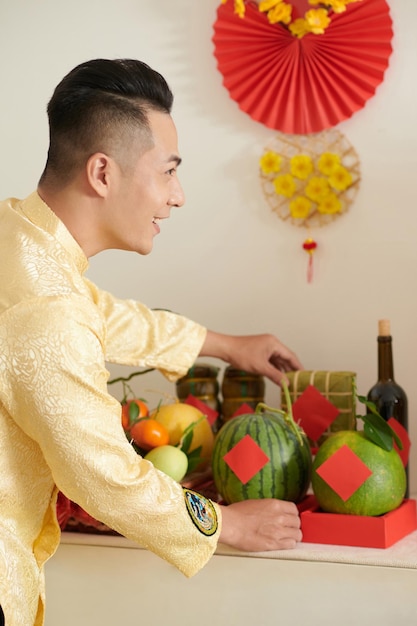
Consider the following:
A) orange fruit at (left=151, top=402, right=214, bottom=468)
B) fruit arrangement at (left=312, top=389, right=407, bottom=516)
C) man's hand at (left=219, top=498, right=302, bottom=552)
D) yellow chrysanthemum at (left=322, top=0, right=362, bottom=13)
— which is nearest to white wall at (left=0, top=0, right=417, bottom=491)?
yellow chrysanthemum at (left=322, top=0, right=362, bottom=13)

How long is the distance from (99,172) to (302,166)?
2.71ft

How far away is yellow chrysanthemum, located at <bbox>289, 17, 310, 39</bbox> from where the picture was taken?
1.98m

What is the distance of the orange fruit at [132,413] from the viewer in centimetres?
175

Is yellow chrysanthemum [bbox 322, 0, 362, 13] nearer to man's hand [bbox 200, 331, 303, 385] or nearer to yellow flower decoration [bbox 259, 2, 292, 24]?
yellow flower decoration [bbox 259, 2, 292, 24]

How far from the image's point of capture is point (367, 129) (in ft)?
6.64

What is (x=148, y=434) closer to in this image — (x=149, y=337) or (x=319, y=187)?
(x=149, y=337)

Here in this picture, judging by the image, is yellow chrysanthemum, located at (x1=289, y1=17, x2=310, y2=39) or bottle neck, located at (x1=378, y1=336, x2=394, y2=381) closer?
bottle neck, located at (x1=378, y1=336, x2=394, y2=381)

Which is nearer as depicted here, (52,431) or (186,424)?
(52,431)

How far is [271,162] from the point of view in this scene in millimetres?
2090

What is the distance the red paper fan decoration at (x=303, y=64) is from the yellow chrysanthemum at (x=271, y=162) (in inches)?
2.5

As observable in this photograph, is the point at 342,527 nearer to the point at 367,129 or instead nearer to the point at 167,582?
the point at 167,582

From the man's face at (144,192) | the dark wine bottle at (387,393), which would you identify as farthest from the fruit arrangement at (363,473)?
the man's face at (144,192)

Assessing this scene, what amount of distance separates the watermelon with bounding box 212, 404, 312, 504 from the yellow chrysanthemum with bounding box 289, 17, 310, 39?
89 centimetres

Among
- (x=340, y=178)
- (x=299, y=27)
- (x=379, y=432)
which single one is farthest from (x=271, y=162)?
(x=379, y=432)
